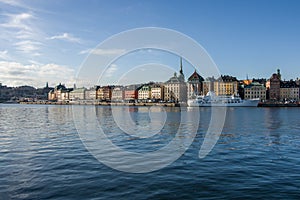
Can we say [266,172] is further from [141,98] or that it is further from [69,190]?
[141,98]

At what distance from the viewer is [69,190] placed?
28.4 ft

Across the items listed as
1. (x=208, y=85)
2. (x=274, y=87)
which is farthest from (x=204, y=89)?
(x=274, y=87)

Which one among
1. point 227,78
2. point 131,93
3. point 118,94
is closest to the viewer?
point 227,78

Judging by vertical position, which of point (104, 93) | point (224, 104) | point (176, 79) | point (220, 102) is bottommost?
point (224, 104)

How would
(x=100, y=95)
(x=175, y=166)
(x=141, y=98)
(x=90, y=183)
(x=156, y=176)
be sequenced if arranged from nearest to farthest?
(x=90, y=183) → (x=156, y=176) → (x=175, y=166) → (x=141, y=98) → (x=100, y=95)

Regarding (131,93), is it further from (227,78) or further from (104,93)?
(227,78)

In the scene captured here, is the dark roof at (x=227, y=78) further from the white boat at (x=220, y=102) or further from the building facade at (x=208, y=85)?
the white boat at (x=220, y=102)

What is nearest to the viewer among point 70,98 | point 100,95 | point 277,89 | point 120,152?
point 120,152

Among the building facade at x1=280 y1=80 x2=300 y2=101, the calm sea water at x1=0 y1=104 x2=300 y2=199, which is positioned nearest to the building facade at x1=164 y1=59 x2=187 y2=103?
the building facade at x1=280 y1=80 x2=300 y2=101

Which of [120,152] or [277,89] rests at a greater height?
[277,89]

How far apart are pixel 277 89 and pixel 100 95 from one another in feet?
314

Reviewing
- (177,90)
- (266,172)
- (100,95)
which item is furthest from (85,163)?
(100,95)

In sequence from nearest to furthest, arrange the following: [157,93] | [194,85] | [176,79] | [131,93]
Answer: [194,85], [176,79], [157,93], [131,93]

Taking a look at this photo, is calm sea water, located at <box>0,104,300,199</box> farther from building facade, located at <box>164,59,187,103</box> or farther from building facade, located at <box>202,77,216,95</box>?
building facade, located at <box>164,59,187,103</box>
